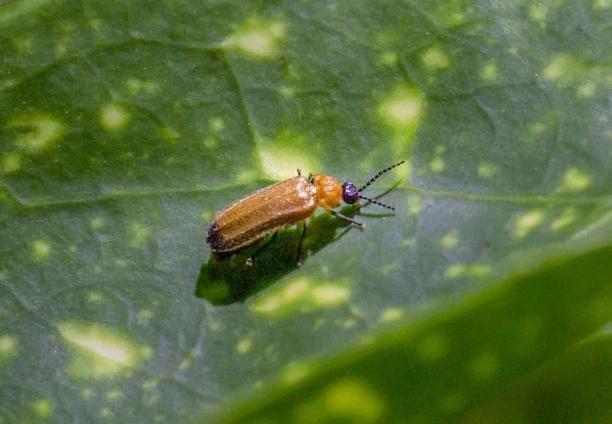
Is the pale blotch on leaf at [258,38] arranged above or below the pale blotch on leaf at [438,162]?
above

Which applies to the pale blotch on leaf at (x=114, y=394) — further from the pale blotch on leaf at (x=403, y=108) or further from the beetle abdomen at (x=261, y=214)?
the pale blotch on leaf at (x=403, y=108)

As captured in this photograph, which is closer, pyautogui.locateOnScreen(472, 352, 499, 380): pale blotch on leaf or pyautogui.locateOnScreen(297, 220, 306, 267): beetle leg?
pyautogui.locateOnScreen(472, 352, 499, 380): pale blotch on leaf

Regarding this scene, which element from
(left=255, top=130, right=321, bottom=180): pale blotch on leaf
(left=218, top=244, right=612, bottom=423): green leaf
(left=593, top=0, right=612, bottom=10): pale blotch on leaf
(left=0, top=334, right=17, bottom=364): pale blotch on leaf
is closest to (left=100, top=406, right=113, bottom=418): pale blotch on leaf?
(left=0, top=334, right=17, bottom=364): pale blotch on leaf

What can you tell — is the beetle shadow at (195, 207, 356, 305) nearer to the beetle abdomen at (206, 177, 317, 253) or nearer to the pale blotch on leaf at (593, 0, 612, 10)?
the beetle abdomen at (206, 177, 317, 253)

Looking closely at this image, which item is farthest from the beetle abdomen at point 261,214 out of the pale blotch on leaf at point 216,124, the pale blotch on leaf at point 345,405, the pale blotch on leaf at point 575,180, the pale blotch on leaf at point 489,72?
the pale blotch on leaf at point 345,405

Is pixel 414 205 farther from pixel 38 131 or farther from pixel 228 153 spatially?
pixel 38 131

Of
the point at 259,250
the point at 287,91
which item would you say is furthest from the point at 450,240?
the point at 259,250
